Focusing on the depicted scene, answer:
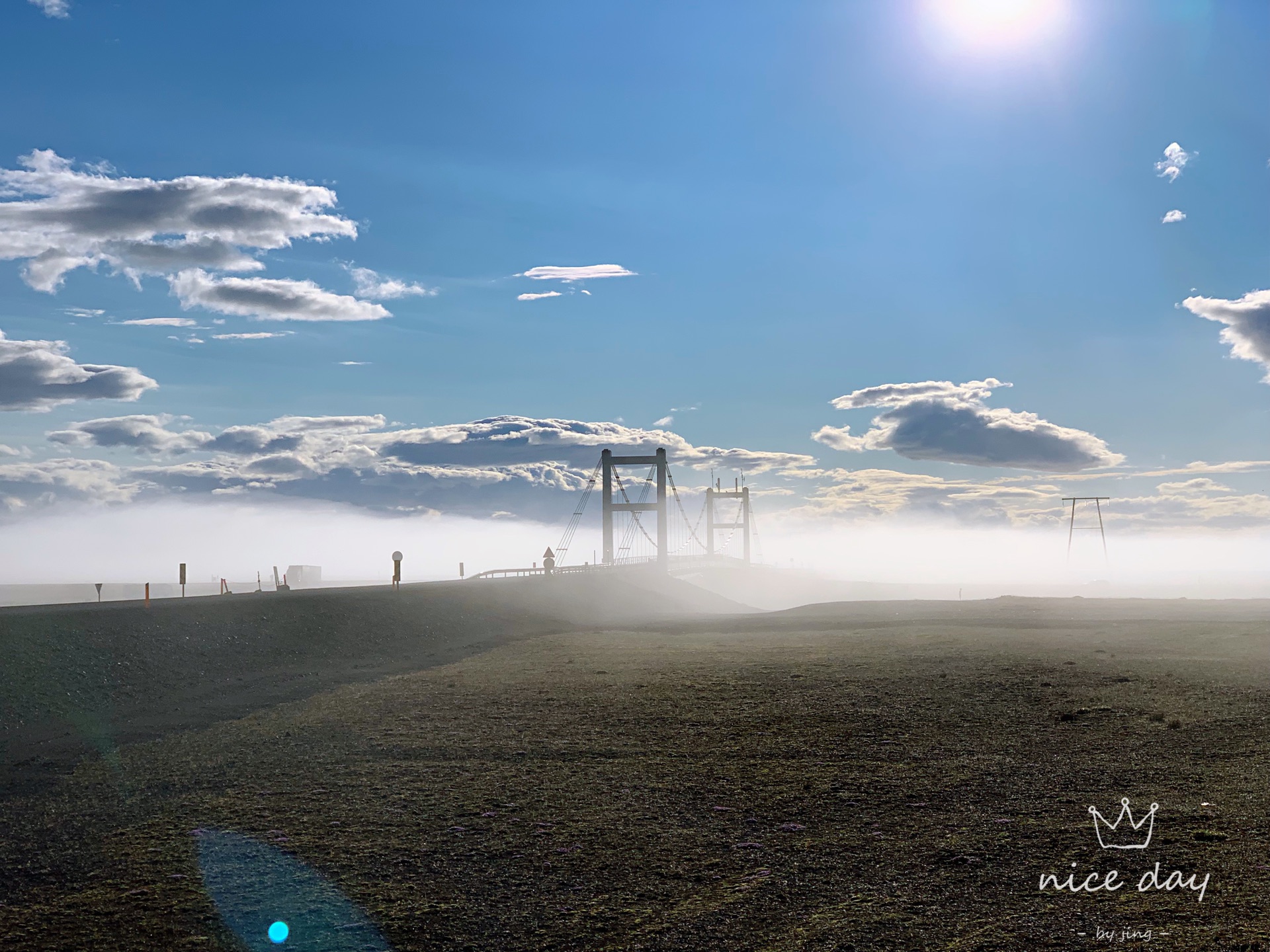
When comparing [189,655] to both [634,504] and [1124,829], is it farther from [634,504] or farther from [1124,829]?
[634,504]

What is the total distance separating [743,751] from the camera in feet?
55.1

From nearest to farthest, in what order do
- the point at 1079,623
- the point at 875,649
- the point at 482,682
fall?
the point at 482,682 → the point at 875,649 → the point at 1079,623

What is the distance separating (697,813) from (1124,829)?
5440mm

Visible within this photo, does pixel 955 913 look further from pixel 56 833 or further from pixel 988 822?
pixel 56 833

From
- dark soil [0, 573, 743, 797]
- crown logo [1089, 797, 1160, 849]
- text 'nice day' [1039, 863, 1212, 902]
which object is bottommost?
text 'nice day' [1039, 863, 1212, 902]

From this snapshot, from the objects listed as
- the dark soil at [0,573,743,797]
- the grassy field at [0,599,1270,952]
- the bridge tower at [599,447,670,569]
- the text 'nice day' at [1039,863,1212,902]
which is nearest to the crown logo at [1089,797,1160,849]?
the grassy field at [0,599,1270,952]

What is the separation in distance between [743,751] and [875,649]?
52.7 ft

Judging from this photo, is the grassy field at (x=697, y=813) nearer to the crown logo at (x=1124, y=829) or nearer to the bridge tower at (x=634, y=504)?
the crown logo at (x=1124, y=829)

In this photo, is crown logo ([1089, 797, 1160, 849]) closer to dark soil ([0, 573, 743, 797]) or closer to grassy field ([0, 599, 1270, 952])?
grassy field ([0, 599, 1270, 952])

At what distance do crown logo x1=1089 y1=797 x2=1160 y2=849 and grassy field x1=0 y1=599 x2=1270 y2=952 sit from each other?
202mm

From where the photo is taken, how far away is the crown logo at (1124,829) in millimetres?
11555

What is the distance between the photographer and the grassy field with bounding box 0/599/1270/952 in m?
9.48

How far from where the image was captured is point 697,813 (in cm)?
1312

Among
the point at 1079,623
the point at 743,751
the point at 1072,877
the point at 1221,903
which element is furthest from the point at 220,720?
the point at 1079,623
